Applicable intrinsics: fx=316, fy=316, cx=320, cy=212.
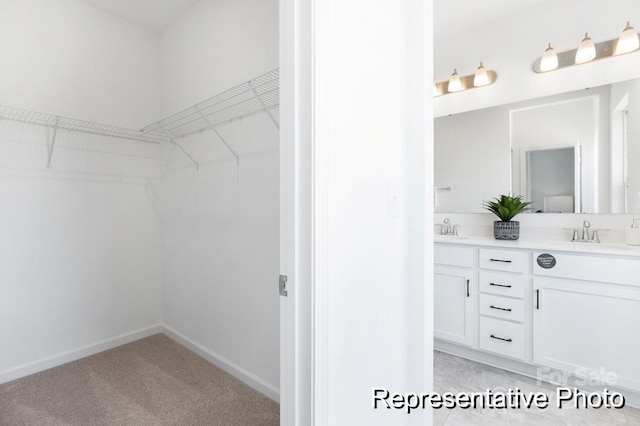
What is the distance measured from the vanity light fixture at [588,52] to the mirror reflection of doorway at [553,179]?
629 millimetres

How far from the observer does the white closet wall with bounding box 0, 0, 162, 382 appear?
209 centimetres

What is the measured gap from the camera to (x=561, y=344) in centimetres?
196

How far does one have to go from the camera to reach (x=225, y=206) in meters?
2.19

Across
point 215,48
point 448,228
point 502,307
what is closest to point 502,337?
point 502,307

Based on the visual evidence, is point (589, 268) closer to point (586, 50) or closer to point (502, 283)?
point (502, 283)

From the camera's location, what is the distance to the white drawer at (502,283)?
2.11 metres

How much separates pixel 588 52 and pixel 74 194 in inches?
153

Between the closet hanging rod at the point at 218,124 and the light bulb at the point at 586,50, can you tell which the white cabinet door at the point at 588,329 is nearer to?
the light bulb at the point at 586,50

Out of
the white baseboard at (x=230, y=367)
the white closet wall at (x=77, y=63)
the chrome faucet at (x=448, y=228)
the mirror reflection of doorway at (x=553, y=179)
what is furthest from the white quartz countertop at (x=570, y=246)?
the white closet wall at (x=77, y=63)

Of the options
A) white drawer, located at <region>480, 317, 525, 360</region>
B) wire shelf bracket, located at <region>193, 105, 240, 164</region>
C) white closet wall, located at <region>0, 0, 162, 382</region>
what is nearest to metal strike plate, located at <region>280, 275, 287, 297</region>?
wire shelf bracket, located at <region>193, 105, 240, 164</region>

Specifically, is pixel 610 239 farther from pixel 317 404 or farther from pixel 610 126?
pixel 317 404

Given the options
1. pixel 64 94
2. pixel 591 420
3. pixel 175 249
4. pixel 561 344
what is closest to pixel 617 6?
pixel 561 344

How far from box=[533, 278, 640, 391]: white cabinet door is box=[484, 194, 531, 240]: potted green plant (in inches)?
18.7

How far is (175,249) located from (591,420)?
297 cm
